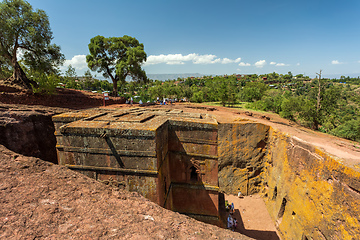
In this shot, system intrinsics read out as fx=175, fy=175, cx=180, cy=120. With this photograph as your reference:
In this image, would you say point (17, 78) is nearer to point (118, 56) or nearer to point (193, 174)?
point (118, 56)

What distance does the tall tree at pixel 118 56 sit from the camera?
22297 mm

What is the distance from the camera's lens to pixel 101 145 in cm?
616

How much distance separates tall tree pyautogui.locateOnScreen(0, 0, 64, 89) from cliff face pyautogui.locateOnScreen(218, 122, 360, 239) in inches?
710

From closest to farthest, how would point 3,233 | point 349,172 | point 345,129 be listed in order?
point 3,233
point 349,172
point 345,129

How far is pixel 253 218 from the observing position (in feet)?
41.0

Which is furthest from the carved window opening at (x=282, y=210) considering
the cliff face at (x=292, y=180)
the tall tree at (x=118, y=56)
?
the tall tree at (x=118, y=56)

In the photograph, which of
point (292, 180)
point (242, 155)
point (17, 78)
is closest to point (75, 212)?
point (292, 180)

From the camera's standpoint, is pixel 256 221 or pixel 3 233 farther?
pixel 256 221

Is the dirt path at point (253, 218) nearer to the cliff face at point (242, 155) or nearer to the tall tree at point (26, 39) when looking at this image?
the cliff face at point (242, 155)

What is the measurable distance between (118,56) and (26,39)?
32.5 feet

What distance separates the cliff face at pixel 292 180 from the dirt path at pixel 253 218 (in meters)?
0.51

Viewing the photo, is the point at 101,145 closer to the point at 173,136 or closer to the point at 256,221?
the point at 173,136

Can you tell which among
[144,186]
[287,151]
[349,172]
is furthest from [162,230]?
[287,151]

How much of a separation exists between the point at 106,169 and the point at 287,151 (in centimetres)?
1060
